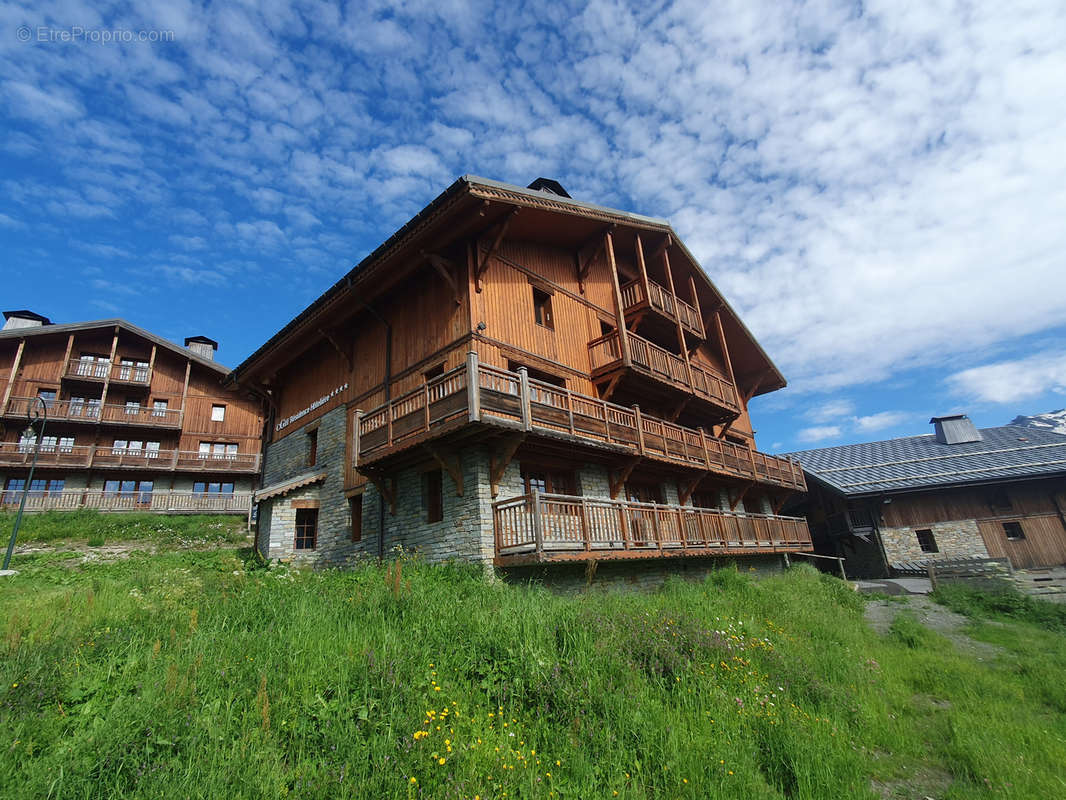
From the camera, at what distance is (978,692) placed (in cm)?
848

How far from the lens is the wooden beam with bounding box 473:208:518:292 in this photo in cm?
1318

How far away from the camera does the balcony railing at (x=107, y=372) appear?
2797cm

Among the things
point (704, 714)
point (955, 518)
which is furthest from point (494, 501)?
point (955, 518)

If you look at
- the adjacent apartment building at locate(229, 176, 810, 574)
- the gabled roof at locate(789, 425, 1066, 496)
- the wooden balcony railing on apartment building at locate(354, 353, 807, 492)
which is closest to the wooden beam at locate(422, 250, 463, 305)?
the adjacent apartment building at locate(229, 176, 810, 574)

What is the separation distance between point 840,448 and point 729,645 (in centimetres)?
3318

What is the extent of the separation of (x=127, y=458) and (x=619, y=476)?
27483mm

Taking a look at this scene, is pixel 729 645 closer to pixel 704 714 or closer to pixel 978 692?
pixel 704 714

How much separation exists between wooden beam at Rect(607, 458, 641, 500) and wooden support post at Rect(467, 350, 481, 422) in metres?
5.69

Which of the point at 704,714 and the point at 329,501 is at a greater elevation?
the point at 329,501

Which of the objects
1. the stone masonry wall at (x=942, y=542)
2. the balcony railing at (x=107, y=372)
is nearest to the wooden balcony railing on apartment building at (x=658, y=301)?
the stone masonry wall at (x=942, y=542)

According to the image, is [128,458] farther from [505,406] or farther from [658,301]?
[658,301]

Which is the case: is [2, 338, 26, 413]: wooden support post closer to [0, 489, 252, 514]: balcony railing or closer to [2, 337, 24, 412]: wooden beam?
[2, 337, 24, 412]: wooden beam

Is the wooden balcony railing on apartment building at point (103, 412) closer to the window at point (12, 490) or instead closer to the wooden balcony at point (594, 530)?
the window at point (12, 490)

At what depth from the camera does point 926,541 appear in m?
24.4
